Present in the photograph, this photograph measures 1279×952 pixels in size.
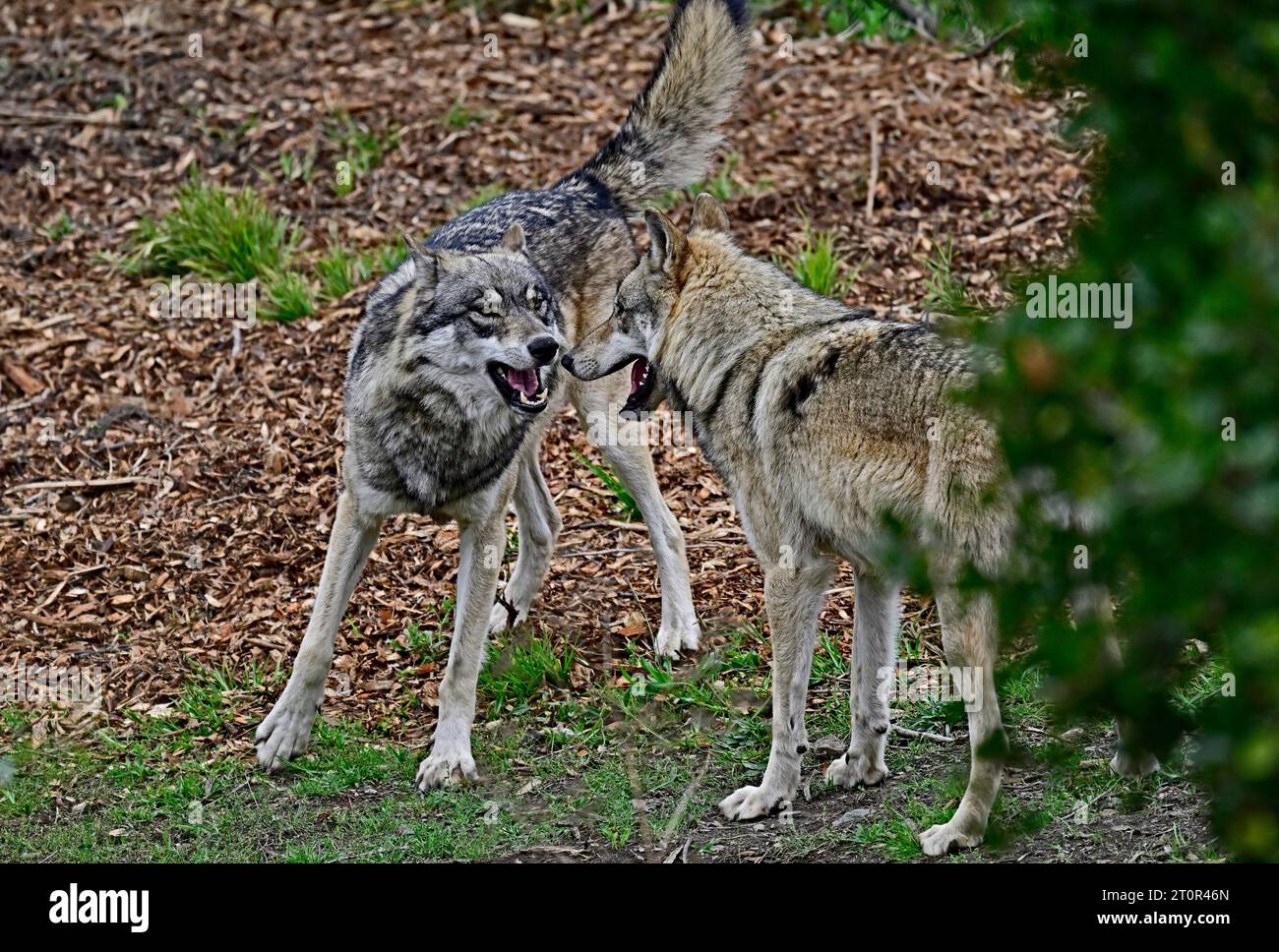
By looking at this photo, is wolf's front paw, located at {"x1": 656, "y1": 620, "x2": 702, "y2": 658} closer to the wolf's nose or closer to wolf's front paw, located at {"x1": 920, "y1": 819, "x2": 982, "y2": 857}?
the wolf's nose

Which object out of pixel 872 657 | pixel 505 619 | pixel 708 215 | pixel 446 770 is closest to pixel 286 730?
pixel 446 770

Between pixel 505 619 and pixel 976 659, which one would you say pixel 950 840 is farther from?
pixel 505 619

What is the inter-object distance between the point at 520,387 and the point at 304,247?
4.12 meters

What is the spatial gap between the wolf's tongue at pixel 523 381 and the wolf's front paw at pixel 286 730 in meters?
1.55

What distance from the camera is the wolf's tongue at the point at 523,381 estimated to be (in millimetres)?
5757

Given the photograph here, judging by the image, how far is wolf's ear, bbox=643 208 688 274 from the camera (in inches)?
209

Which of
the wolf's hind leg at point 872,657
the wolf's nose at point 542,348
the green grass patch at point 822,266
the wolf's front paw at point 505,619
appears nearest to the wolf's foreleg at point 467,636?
the wolf's nose at point 542,348

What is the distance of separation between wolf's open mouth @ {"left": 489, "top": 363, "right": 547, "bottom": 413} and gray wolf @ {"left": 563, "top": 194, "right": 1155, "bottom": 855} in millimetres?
190

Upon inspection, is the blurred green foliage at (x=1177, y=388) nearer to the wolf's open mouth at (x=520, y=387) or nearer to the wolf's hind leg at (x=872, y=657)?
the wolf's hind leg at (x=872, y=657)

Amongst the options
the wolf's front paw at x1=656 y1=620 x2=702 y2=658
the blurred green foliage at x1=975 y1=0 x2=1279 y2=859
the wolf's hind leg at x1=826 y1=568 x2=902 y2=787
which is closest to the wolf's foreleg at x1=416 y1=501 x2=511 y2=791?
the wolf's front paw at x1=656 y1=620 x2=702 y2=658

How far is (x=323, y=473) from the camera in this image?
7.57 metres

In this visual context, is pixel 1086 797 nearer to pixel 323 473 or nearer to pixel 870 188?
pixel 323 473

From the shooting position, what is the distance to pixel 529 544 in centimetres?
679

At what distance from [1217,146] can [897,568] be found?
71 cm
